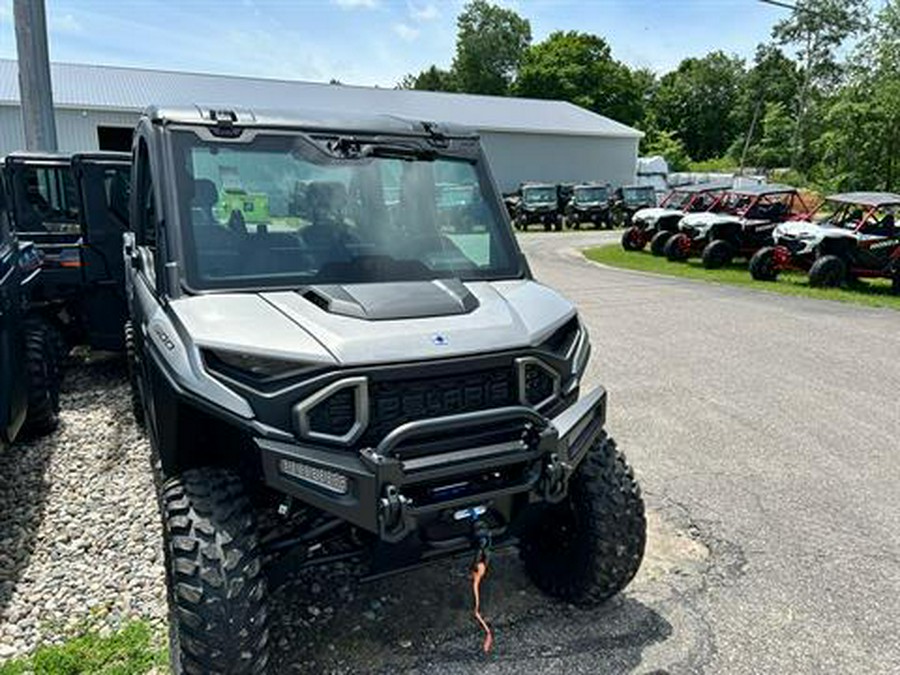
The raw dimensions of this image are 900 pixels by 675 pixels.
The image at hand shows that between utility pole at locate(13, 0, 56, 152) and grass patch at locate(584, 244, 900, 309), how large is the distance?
11895 mm

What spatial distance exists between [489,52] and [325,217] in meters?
76.7

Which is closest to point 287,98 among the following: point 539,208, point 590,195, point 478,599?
point 539,208

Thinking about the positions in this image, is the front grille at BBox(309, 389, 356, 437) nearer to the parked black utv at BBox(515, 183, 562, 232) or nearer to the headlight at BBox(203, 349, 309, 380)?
the headlight at BBox(203, 349, 309, 380)

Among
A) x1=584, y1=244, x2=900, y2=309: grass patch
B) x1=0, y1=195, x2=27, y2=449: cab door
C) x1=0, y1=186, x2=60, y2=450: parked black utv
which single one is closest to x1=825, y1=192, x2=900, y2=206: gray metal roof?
x1=584, y1=244, x2=900, y2=309: grass patch

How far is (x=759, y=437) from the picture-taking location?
18.4 ft

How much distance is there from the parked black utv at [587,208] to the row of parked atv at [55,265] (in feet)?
76.8

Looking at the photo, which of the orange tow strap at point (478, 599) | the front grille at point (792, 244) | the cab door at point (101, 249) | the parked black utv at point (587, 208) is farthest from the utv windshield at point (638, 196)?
the orange tow strap at point (478, 599)

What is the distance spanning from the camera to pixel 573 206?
28.7 m

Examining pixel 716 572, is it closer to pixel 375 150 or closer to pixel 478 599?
pixel 478 599

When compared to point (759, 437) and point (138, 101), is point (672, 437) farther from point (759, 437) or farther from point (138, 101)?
point (138, 101)

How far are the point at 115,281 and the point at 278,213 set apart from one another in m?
4.18

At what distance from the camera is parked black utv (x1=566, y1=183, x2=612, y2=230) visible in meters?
28.7

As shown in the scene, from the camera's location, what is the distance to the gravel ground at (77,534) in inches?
128

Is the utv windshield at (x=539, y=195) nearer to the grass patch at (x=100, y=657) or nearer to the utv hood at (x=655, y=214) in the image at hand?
the utv hood at (x=655, y=214)
